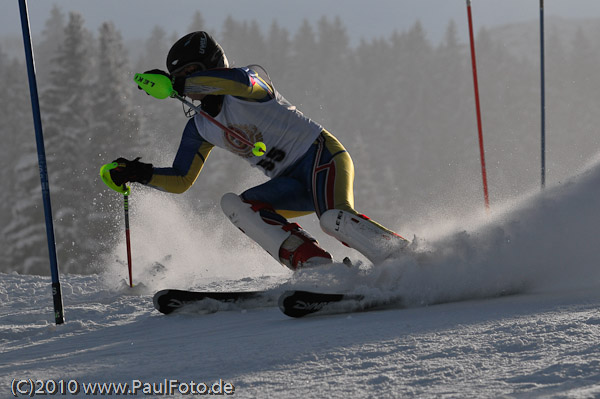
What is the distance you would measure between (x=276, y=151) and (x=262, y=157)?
110mm

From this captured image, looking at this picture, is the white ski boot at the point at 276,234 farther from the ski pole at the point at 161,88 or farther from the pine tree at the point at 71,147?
the pine tree at the point at 71,147

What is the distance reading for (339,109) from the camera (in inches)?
1833

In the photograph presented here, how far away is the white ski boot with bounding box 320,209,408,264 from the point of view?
3389 millimetres

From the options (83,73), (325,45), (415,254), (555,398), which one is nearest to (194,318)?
(415,254)

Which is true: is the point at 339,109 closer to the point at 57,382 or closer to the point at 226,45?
the point at 226,45

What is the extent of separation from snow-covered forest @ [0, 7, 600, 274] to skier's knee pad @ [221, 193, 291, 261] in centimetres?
867

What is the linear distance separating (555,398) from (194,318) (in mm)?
2173

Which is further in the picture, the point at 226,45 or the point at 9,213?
the point at 226,45

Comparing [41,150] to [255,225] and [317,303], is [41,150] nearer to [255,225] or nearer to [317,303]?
[255,225]

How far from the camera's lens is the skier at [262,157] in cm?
373

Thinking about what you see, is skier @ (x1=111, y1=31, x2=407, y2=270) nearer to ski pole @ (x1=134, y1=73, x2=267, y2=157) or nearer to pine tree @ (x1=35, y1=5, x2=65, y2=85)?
ski pole @ (x1=134, y1=73, x2=267, y2=157)

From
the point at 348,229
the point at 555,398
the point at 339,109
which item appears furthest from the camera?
the point at 339,109

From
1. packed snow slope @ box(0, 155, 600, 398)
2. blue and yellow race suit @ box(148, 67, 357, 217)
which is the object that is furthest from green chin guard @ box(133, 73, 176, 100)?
packed snow slope @ box(0, 155, 600, 398)

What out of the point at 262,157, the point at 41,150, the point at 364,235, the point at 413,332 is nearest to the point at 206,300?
the point at 364,235
